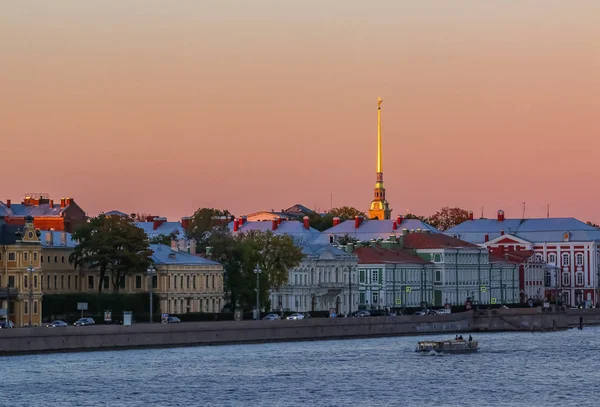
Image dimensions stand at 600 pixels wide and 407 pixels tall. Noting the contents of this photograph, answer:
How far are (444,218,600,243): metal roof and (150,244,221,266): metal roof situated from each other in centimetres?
6156

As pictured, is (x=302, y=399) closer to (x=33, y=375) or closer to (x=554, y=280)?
(x=33, y=375)

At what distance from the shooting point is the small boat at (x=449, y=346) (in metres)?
99.5

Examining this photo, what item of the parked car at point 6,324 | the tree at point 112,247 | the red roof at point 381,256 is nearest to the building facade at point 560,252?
the red roof at point 381,256

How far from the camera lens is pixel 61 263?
111875mm

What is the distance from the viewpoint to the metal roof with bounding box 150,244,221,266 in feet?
384

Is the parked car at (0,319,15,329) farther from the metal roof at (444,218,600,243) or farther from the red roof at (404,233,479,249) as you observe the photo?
the metal roof at (444,218,600,243)

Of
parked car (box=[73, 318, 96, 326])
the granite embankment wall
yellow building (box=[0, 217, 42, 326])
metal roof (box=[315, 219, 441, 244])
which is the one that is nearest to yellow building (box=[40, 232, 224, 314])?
yellow building (box=[0, 217, 42, 326])

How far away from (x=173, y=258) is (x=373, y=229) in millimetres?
55407

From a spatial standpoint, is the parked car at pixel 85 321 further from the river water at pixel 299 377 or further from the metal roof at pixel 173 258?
the metal roof at pixel 173 258

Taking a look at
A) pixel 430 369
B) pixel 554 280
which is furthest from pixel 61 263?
pixel 554 280

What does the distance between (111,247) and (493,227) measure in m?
78.8

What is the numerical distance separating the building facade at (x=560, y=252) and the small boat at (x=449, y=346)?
66.7m

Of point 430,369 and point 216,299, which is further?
point 216,299

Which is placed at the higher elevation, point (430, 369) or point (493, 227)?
point (493, 227)
